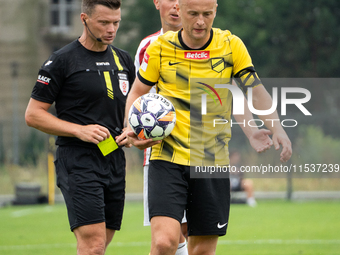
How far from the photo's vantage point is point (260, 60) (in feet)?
97.5

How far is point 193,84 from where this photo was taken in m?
4.30

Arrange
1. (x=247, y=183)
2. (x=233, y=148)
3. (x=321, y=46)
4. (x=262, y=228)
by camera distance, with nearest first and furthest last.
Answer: (x=262, y=228) → (x=247, y=183) → (x=233, y=148) → (x=321, y=46)

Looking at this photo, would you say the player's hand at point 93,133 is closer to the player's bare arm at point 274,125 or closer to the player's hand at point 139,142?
the player's hand at point 139,142

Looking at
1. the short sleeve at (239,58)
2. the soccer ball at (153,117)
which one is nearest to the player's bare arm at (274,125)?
the short sleeve at (239,58)

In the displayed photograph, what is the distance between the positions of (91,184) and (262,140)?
1523 millimetres

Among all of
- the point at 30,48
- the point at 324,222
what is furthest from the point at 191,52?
the point at 30,48

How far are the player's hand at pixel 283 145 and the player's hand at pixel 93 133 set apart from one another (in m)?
1.45

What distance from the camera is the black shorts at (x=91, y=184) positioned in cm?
455

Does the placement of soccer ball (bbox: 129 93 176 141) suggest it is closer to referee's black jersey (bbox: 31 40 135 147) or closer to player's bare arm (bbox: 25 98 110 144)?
player's bare arm (bbox: 25 98 110 144)

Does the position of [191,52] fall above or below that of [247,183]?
above

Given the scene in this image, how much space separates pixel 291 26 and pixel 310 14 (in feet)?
3.97

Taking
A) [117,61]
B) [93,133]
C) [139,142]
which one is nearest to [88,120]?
[93,133]

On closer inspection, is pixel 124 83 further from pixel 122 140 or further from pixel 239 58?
pixel 239 58

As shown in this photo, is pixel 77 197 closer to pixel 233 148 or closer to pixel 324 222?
pixel 324 222
